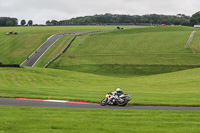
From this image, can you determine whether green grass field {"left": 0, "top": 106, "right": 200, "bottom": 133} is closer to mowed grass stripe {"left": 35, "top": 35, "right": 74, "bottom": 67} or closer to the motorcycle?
the motorcycle

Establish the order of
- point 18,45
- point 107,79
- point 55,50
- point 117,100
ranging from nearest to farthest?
1. point 117,100
2. point 107,79
3. point 55,50
4. point 18,45

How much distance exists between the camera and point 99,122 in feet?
48.9

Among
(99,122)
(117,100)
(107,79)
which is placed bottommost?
(107,79)

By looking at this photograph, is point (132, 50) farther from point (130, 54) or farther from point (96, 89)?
point (96, 89)

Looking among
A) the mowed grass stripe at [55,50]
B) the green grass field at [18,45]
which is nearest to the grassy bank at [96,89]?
the mowed grass stripe at [55,50]

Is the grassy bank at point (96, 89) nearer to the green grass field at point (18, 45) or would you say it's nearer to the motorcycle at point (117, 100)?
the motorcycle at point (117, 100)

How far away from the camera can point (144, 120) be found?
50.6 feet

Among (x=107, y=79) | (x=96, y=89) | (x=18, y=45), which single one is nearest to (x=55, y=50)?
(x=18, y=45)

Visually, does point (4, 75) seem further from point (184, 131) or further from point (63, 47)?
point (63, 47)

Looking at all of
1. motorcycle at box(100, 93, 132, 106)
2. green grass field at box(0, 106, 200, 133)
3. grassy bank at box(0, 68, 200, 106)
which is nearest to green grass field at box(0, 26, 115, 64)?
grassy bank at box(0, 68, 200, 106)

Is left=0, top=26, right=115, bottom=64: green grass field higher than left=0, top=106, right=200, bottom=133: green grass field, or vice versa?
left=0, top=106, right=200, bottom=133: green grass field

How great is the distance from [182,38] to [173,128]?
8749 cm

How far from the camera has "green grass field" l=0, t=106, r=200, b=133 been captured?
1335 cm

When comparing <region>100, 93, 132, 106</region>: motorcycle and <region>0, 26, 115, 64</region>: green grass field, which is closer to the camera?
<region>100, 93, 132, 106</region>: motorcycle
